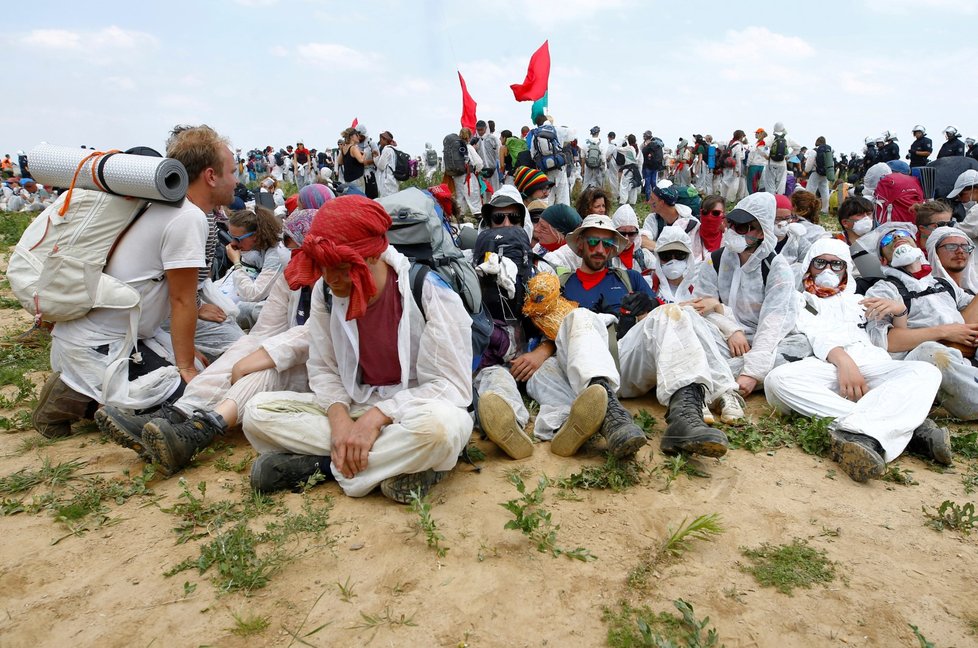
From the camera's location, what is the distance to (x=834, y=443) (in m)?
3.37

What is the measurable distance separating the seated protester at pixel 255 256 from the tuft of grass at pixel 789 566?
163 inches

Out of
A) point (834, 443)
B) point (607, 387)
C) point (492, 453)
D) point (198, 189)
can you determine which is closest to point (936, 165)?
point (834, 443)

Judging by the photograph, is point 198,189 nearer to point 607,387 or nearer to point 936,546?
point 607,387

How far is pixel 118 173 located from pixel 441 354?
6.70 feet

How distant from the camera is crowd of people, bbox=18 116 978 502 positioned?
2936 mm

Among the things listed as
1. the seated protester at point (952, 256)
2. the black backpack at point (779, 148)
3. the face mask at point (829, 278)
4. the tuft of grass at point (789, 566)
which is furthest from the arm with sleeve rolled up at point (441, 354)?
the black backpack at point (779, 148)

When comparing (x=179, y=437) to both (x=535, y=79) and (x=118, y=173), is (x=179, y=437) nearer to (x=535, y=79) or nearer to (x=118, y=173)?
(x=118, y=173)

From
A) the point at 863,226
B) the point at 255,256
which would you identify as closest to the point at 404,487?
the point at 255,256

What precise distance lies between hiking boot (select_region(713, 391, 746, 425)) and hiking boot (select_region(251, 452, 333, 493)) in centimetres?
242

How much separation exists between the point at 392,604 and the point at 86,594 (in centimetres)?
116

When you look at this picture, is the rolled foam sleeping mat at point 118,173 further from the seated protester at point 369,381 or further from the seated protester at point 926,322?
the seated protester at point 926,322

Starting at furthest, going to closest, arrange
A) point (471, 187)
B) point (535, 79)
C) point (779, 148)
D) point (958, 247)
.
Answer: point (779, 148)
point (471, 187)
point (535, 79)
point (958, 247)

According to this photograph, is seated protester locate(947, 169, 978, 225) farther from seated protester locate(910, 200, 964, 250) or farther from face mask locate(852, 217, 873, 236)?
seated protester locate(910, 200, 964, 250)

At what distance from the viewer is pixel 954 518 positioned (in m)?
2.73
